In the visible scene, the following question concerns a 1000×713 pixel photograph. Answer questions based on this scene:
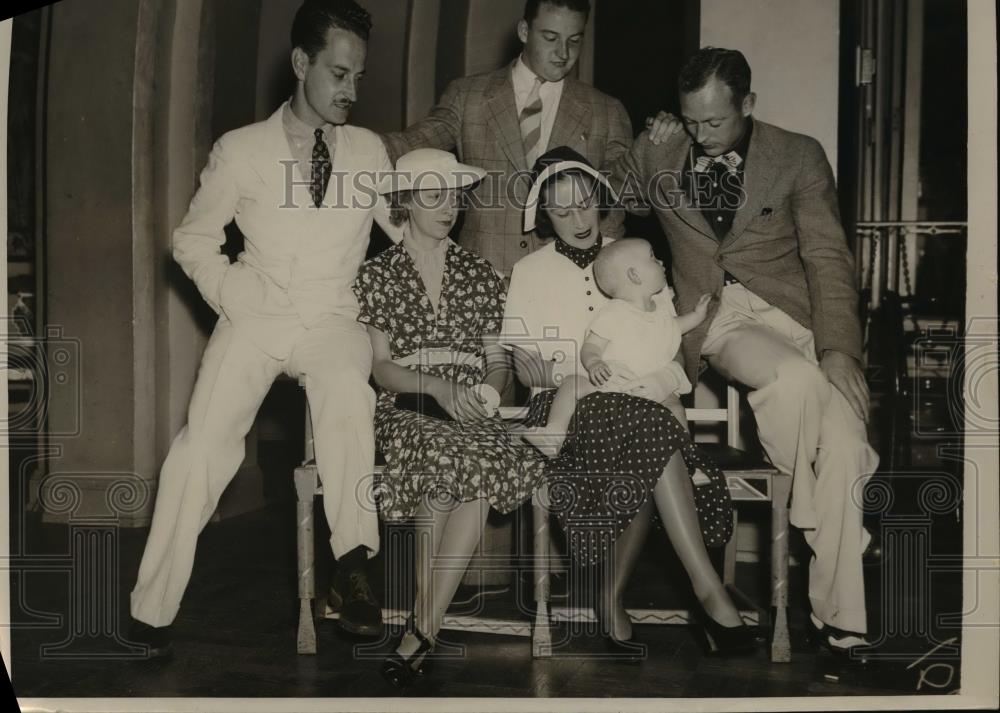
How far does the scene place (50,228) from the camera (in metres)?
5.25

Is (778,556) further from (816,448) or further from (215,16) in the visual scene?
(215,16)

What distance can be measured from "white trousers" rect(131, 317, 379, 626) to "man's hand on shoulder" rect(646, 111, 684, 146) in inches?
51.3

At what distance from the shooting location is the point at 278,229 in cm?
398

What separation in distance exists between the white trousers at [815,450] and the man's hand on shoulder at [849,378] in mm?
27

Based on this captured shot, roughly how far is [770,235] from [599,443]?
1.04 m

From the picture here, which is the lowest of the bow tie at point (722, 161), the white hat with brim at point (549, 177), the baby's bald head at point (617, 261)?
the baby's bald head at point (617, 261)

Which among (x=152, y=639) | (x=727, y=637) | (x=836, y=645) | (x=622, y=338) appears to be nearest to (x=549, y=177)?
(x=622, y=338)

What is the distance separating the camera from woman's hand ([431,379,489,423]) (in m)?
3.80

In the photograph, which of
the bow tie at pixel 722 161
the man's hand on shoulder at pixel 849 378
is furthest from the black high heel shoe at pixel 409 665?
the bow tie at pixel 722 161

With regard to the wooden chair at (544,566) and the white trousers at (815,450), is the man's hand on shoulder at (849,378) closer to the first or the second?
the white trousers at (815,450)

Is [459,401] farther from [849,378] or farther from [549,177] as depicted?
[849,378]

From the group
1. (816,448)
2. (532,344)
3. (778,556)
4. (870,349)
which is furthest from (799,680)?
(870,349)

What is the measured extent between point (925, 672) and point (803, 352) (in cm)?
113

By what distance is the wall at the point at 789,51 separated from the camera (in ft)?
14.4
